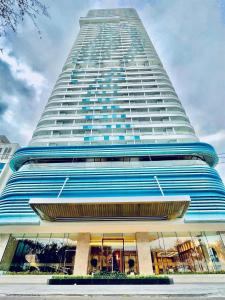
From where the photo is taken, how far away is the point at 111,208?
17.2 m

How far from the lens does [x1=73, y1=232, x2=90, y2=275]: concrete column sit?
18253 millimetres

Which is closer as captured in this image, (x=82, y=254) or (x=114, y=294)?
(x=114, y=294)

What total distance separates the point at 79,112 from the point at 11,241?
24058mm

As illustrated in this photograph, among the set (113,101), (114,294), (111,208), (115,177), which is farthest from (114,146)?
(114,294)

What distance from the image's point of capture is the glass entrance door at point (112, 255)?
63.1ft

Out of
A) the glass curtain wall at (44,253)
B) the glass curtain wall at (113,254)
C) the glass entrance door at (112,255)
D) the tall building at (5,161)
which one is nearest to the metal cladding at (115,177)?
the glass curtain wall at (44,253)

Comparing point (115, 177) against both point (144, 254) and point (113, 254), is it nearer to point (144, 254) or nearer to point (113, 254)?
point (113, 254)

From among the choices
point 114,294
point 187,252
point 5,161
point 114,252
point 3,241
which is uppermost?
point 5,161

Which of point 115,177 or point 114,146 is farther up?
point 114,146

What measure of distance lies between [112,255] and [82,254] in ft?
9.26

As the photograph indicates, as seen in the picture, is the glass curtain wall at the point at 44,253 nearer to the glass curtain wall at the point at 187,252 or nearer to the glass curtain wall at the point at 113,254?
the glass curtain wall at the point at 113,254

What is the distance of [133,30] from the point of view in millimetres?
68688

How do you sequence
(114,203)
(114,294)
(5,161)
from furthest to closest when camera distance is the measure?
(5,161)
(114,203)
(114,294)

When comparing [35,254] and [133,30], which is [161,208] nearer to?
[35,254]
